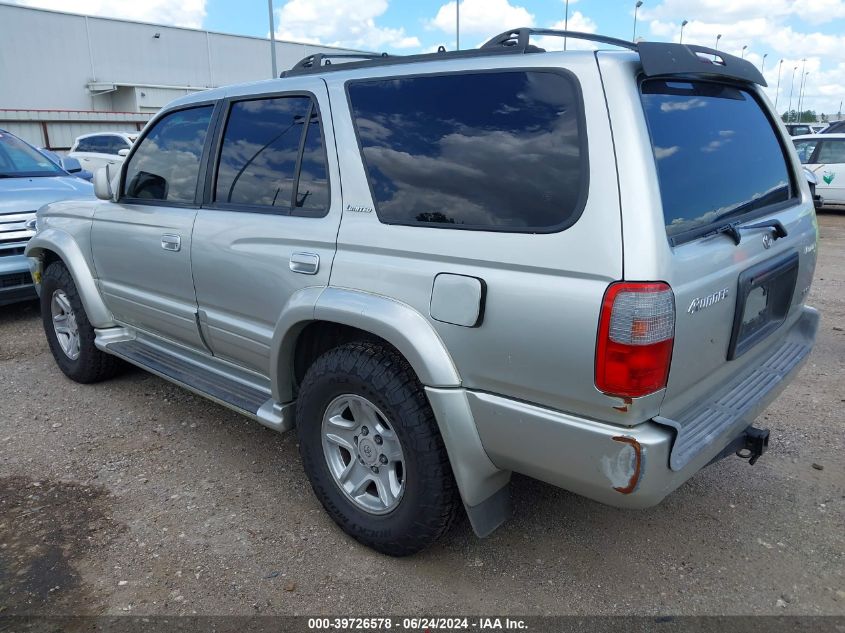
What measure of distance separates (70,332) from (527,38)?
3.92 meters

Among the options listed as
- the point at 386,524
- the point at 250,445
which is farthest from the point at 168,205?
the point at 386,524

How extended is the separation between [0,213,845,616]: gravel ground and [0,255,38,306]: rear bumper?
260cm

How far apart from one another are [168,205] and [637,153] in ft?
8.75

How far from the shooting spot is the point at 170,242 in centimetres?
350

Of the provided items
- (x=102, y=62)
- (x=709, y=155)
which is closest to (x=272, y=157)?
(x=709, y=155)

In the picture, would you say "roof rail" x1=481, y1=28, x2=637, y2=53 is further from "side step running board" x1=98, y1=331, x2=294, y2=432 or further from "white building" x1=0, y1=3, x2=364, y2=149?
"white building" x1=0, y1=3, x2=364, y2=149

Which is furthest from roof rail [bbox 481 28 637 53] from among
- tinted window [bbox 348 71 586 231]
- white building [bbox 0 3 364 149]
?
white building [bbox 0 3 364 149]

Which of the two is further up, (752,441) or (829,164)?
(829,164)

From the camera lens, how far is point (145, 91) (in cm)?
3997

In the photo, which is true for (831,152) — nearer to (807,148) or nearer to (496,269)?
(807,148)

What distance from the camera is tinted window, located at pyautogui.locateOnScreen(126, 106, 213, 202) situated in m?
3.55

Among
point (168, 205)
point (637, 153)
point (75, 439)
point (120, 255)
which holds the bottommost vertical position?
point (75, 439)

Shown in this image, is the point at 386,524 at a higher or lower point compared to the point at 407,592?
higher

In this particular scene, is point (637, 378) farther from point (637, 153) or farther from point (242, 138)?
point (242, 138)
